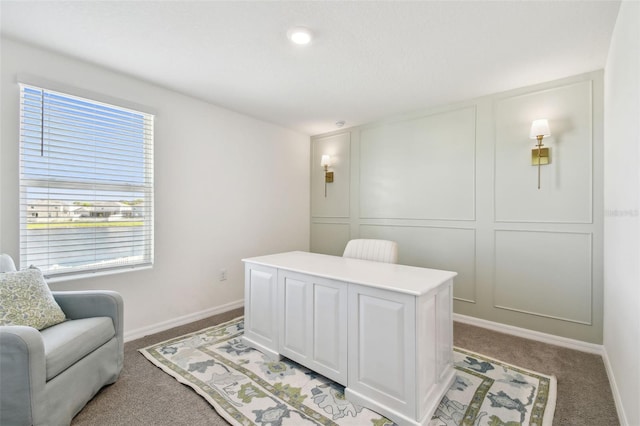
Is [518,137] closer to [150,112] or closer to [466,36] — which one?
[466,36]

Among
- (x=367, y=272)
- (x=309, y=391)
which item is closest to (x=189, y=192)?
(x=367, y=272)

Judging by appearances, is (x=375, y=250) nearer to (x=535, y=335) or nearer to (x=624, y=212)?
(x=624, y=212)

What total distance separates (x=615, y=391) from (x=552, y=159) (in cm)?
185

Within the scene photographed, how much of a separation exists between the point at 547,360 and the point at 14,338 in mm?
3468

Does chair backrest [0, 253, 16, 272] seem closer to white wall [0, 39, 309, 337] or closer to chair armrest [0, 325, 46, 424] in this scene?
white wall [0, 39, 309, 337]

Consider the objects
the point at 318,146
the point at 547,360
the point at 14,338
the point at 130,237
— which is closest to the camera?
the point at 14,338

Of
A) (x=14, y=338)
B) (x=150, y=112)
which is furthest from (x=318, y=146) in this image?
(x=14, y=338)

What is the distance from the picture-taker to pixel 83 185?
2.49 m

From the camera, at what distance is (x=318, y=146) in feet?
15.2

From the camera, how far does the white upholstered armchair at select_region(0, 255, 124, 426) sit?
54.6 inches

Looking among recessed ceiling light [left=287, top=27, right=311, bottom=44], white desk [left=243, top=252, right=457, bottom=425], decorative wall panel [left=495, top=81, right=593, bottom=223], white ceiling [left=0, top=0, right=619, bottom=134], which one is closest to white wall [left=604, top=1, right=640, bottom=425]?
decorative wall panel [left=495, top=81, right=593, bottom=223]

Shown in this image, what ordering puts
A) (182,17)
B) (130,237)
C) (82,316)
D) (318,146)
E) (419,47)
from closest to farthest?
(182,17), (82,316), (419,47), (130,237), (318,146)

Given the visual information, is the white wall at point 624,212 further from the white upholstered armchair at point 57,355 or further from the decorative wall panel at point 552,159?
the white upholstered armchair at point 57,355

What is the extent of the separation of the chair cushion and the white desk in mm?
1088
